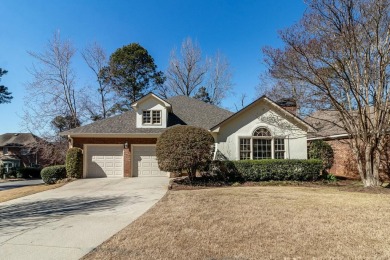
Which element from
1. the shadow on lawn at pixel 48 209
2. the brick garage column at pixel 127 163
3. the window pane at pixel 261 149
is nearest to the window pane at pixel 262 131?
the window pane at pixel 261 149

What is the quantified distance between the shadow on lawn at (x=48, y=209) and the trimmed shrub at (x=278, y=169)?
6.41 m

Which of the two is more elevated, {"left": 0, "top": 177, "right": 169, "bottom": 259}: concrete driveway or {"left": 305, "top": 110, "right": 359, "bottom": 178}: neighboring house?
{"left": 305, "top": 110, "right": 359, "bottom": 178}: neighboring house

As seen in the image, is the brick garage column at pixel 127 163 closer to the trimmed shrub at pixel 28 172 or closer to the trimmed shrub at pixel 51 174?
the trimmed shrub at pixel 51 174

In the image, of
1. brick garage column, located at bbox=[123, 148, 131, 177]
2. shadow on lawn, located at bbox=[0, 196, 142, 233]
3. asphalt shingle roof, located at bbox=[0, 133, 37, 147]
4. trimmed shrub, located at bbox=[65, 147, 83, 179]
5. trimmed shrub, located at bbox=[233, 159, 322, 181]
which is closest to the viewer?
shadow on lawn, located at bbox=[0, 196, 142, 233]

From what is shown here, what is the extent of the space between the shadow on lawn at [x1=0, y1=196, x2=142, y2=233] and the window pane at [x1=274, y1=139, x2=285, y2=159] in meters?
9.15

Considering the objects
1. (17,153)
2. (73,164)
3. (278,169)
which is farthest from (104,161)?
(17,153)

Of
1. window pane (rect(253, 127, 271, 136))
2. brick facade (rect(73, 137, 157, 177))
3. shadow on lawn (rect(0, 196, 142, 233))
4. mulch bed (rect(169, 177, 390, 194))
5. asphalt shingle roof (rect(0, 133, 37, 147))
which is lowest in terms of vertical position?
shadow on lawn (rect(0, 196, 142, 233))

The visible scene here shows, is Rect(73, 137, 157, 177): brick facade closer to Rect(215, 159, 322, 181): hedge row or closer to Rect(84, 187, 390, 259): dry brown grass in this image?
Rect(215, 159, 322, 181): hedge row

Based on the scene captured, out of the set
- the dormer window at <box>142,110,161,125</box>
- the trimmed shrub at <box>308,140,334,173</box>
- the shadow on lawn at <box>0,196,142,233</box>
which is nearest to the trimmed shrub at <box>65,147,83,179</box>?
the dormer window at <box>142,110,161,125</box>

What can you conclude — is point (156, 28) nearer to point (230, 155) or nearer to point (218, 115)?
point (218, 115)

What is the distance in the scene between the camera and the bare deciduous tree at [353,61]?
38.7 feet

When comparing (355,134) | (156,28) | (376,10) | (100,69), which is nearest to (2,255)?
(355,134)

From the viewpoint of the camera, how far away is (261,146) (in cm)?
1639

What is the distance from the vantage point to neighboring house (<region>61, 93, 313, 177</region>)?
16.2 metres
